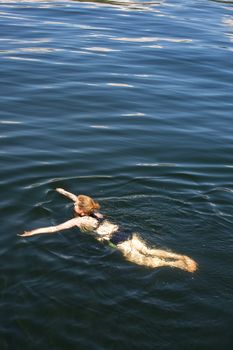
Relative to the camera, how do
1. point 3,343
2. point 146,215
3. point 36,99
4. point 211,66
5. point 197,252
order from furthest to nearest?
point 211,66, point 36,99, point 146,215, point 197,252, point 3,343

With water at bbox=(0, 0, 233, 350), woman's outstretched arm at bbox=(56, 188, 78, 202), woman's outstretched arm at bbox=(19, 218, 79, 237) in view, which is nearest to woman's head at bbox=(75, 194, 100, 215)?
woman's outstretched arm at bbox=(19, 218, 79, 237)

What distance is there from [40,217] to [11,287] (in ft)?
8.56

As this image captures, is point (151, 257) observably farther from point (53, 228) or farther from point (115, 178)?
point (115, 178)

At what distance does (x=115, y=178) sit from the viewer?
13000mm

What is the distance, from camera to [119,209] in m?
11.4

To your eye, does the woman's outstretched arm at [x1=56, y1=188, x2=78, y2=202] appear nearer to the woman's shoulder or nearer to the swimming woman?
the swimming woman

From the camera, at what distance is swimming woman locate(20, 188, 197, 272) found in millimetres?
9328

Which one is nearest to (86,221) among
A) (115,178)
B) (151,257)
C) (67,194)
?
(67,194)

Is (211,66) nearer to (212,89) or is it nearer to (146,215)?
(212,89)

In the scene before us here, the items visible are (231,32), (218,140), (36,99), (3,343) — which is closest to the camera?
(3,343)

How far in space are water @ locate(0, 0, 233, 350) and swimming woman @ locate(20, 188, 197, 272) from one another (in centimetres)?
19

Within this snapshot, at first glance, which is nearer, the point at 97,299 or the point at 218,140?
the point at 97,299

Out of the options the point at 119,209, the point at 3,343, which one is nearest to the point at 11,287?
the point at 3,343

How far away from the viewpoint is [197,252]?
9727mm
